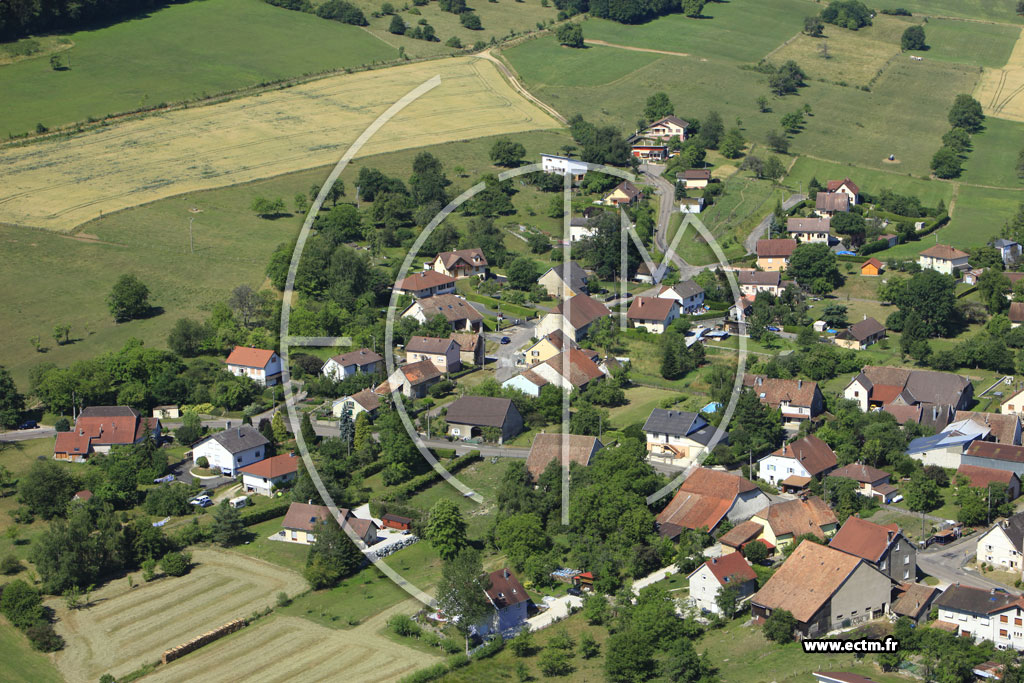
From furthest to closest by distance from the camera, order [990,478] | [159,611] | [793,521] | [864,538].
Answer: [990,478] < [793,521] < [159,611] < [864,538]

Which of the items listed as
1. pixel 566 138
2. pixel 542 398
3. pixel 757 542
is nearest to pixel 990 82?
pixel 566 138

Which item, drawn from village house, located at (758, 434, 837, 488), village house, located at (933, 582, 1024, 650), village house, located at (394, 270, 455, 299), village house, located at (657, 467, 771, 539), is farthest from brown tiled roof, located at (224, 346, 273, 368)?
village house, located at (933, 582, 1024, 650)

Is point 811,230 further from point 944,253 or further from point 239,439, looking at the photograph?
point 239,439

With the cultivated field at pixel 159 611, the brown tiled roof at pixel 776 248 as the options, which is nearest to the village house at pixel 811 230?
the brown tiled roof at pixel 776 248

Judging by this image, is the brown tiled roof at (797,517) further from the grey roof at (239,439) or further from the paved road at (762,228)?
the paved road at (762,228)

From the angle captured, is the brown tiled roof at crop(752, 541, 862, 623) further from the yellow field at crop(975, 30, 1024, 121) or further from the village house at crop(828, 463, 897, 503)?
the yellow field at crop(975, 30, 1024, 121)

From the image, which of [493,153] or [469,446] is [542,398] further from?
[493,153]

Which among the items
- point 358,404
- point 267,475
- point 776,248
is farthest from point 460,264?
point 267,475
